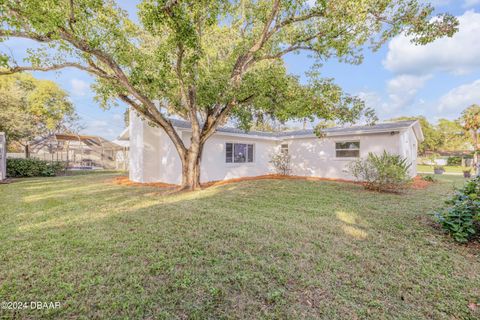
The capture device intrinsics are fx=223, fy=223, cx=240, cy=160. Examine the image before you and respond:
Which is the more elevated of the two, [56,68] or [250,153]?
[56,68]

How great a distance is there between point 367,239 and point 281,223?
1674 mm

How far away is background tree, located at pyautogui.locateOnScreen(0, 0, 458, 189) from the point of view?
563cm

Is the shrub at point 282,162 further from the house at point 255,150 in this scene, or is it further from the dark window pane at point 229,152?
the dark window pane at point 229,152

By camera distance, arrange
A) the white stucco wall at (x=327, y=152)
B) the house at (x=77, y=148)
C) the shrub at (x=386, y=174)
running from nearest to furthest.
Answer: the shrub at (x=386, y=174)
the white stucco wall at (x=327, y=152)
the house at (x=77, y=148)

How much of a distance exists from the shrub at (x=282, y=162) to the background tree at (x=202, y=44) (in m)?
5.64

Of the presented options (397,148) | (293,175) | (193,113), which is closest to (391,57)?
(397,148)

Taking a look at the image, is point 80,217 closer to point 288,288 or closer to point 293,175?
point 288,288

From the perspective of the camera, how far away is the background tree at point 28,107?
15424 millimetres

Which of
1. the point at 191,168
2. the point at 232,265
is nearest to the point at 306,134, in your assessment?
the point at 191,168

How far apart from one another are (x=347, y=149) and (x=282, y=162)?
4.10 meters

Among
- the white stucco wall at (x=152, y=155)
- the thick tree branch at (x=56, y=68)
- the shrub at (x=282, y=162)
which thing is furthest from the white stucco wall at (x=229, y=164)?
the thick tree branch at (x=56, y=68)

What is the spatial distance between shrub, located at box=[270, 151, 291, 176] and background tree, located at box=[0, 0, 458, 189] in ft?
18.5

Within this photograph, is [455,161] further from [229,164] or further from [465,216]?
[465,216]

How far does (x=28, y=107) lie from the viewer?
17516 mm
